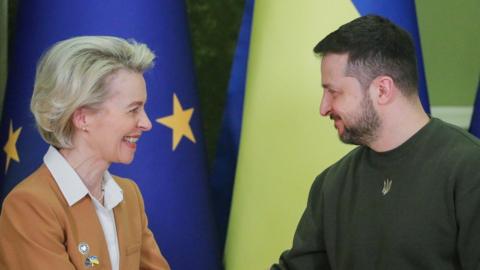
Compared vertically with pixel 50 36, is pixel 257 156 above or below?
below

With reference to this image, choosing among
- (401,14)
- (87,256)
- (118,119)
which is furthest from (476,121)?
(87,256)

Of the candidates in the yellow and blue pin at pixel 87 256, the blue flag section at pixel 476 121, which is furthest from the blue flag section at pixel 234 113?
the yellow and blue pin at pixel 87 256

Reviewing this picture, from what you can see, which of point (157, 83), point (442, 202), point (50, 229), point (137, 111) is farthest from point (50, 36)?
point (442, 202)

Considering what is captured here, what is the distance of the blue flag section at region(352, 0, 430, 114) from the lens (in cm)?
201

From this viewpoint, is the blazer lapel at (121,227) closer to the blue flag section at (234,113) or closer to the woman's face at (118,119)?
the woman's face at (118,119)

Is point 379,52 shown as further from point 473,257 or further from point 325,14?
point 325,14

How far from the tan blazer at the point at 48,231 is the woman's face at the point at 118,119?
0.10 metres

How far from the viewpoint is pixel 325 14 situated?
2.00 meters

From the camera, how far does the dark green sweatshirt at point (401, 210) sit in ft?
4.52

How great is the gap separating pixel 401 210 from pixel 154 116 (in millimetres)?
721

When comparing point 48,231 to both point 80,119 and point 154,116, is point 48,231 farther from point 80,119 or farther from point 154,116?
point 154,116

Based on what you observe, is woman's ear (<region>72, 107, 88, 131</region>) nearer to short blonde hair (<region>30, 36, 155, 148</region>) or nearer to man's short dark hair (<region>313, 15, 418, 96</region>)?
short blonde hair (<region>30, 36, 155, 148</region>)

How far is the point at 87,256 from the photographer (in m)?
1.45

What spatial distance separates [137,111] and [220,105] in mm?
1130
